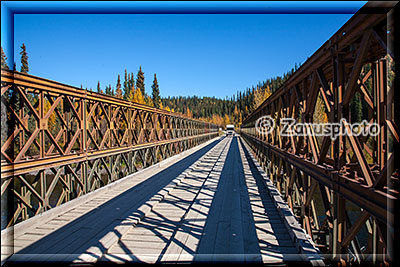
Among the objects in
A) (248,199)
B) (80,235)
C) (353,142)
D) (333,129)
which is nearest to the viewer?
(353,142)

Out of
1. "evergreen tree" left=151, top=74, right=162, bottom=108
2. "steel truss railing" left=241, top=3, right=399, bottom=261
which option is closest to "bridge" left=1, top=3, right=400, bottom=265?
"steel truss railing" left=241, top=3, right=399, bottom=261

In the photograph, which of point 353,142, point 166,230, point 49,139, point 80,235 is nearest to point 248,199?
point 166,230

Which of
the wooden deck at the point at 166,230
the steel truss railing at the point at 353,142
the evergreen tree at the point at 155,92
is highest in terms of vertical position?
the evergreen tree at the point at 155,92

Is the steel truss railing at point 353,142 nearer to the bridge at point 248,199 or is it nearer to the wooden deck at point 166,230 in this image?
the bridge at point 248,199

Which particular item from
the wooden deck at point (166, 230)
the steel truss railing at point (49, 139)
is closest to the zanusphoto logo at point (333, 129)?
the wooden deck at point (166, 230)

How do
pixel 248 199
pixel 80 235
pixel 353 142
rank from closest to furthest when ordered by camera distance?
1. pixel 353 142
2. pixel 80 235
3. pixel 248 199

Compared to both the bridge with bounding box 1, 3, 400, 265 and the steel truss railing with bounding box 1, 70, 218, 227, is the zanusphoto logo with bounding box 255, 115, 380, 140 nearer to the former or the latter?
the bridge with bounding box 1, 3, 400, 265

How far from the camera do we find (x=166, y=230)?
4555mm

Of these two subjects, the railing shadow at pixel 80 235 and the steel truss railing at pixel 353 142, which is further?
the railing shadow at pixel 80 235

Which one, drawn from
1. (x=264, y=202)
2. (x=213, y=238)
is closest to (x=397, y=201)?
(x=213, y=238)

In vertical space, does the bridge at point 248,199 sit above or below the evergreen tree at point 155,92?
below

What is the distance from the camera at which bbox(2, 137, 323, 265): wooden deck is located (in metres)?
3.61

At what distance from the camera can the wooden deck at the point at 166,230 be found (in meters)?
3.61

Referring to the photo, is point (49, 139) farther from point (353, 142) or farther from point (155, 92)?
point (155, 92)
